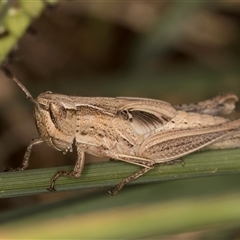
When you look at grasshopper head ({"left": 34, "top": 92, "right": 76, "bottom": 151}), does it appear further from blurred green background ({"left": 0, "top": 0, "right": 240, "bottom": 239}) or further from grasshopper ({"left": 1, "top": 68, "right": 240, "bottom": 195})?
blurred green background ({"left": 0, "top": 0, "right": 240, "bottom": 239})

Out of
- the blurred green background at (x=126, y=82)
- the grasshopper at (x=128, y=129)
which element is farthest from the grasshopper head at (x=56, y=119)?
the blurred green background at (x=126, y=82)

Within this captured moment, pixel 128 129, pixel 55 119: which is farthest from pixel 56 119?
pixel 128 129

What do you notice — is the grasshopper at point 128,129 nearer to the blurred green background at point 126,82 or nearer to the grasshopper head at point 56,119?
the grasshopper head at point 56,119

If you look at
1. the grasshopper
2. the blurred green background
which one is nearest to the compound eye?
the grasshopper

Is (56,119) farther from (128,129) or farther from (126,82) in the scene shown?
(126,82)
